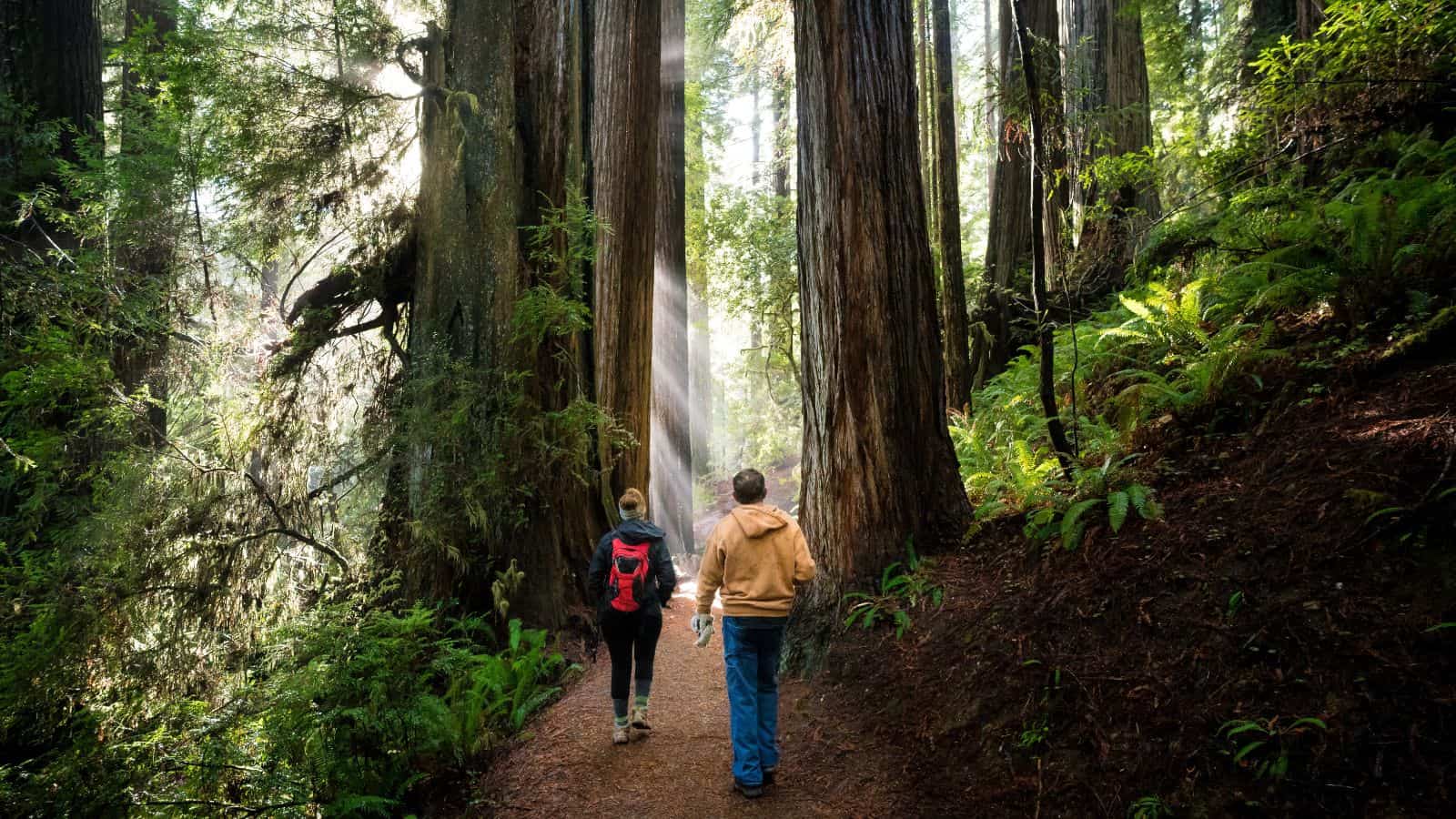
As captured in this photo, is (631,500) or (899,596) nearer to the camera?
(631,500)

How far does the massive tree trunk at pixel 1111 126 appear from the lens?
8.77m

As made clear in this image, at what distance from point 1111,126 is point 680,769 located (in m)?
8.73

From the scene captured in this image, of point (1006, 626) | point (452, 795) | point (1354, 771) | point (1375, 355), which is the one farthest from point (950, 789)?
point (1375, 355)

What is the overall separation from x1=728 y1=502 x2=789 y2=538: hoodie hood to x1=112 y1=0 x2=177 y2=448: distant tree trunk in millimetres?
5397

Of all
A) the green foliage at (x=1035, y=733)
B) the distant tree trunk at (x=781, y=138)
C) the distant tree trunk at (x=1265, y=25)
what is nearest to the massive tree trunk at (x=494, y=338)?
the green foliage at (x=1035, y=733)

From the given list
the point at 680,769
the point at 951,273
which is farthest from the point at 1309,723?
the point at 951,273

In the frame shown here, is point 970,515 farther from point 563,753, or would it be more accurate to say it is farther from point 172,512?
point 172,512

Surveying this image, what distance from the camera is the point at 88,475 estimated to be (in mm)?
5930

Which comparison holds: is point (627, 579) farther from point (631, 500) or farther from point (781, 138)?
point (781, 138)

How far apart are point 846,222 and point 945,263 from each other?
3693 mm

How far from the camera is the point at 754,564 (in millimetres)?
4371

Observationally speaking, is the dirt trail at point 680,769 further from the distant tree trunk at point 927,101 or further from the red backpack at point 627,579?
the distant tree trunk at point 927,101

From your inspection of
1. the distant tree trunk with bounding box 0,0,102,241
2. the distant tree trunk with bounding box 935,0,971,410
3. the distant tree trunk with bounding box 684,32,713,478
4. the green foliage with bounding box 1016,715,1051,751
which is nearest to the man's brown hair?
the green foliage with bounding box 1016,715,1051,751

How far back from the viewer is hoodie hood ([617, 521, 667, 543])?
505 cm
